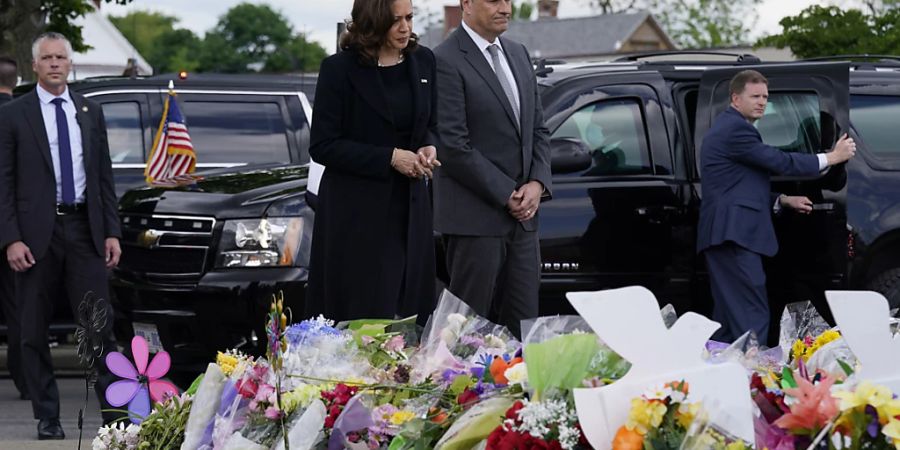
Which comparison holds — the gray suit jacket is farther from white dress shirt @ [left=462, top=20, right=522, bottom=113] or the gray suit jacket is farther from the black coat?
the black coat

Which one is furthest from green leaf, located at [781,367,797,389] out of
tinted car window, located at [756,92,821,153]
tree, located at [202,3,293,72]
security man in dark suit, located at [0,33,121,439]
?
tree, located at [202,3,293,72]

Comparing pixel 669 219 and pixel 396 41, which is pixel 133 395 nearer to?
pixel 396 41

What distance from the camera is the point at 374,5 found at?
5766 millimetres

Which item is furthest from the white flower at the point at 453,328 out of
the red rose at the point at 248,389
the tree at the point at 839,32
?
the tree at the point at 839,32

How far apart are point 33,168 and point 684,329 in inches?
213

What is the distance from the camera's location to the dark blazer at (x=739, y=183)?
847 cm

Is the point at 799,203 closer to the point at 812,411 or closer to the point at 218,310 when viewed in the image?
the point at 218,310

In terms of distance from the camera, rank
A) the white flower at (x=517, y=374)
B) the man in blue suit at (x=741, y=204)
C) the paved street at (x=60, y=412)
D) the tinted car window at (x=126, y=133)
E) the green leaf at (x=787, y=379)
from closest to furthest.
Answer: the white flower at (x=517, y=374) → the green leaf at (x=787, y=379) → the paved street at (x=60, y=412) → the man in blue suit at (x=741, y=204) → the tinted car window at (x=126, y=133)

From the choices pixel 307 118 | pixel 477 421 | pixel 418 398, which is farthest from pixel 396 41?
pixel 307 118

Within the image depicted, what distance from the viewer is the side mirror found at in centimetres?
799

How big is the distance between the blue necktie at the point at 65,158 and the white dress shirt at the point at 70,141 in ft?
0.06

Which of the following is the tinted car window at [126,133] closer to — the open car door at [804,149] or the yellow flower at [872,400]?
the open car door at [804,149]

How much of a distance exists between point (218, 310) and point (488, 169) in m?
2.33

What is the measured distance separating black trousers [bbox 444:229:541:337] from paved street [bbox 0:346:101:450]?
1777 millimetres
